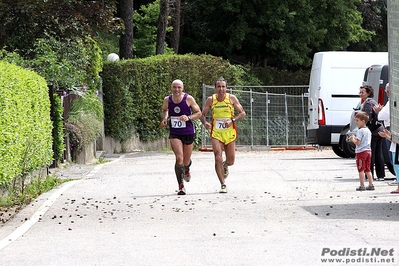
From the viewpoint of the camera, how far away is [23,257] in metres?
9.46

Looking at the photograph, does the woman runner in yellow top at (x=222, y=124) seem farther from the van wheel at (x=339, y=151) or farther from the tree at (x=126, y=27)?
the tree at (x=126, y=27)

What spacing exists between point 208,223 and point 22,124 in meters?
5.26

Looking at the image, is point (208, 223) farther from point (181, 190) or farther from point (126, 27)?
point (126, 27)

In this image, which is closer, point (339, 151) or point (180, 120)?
point (180, 120)

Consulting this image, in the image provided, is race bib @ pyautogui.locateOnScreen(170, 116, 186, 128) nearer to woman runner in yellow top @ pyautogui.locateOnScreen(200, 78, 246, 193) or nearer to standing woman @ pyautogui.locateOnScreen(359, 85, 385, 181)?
woman runner in yellow top @ pyautogui.locateOnScreen(200, 78, 246, 193)

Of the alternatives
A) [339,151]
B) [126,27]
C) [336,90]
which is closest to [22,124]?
[336,90]

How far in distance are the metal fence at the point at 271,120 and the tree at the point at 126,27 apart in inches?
156

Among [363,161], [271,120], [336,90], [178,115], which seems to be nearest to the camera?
[363,161]

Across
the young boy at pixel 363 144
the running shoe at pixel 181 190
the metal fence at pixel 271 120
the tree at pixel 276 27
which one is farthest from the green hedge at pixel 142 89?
the young boy at pixel 363 144

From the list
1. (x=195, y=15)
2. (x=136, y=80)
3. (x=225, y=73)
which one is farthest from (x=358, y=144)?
(x=195, y=15)

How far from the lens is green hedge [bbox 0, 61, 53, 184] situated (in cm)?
1457

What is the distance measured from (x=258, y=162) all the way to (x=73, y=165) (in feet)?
14.0

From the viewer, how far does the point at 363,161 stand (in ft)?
53.7

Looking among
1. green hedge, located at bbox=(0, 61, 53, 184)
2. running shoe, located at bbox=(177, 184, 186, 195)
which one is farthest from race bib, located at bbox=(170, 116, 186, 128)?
green hedge, located at bbox=(0, 61, 53, 184)
